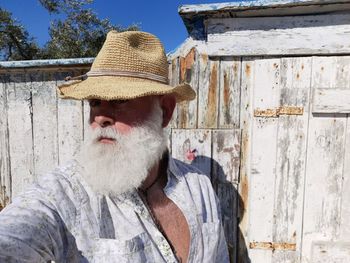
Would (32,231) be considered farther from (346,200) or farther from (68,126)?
(346,200)

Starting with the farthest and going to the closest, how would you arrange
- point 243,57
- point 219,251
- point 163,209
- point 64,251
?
point 243,57 → point 219,251 → point 163,209 → point 64,251

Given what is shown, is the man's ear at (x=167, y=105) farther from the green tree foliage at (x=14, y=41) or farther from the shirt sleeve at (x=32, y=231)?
the green tree foliage at (x=14, y=41)

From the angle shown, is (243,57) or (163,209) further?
(243,57)

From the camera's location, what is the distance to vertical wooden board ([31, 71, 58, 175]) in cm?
214

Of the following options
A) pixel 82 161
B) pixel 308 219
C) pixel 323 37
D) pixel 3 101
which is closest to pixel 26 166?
pixel 3 101

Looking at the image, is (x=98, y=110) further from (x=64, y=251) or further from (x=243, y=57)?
(x=243, y=57)

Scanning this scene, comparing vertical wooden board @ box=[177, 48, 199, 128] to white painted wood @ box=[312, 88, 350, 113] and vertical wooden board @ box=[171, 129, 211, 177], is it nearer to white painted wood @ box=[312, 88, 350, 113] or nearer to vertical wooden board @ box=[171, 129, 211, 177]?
vertical wooden board @ box=[171, 129, 211, 177]

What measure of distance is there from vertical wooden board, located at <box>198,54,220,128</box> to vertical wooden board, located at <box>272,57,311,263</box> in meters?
0.43

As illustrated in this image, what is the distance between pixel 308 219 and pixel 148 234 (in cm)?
125

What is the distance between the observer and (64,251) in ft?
3.66

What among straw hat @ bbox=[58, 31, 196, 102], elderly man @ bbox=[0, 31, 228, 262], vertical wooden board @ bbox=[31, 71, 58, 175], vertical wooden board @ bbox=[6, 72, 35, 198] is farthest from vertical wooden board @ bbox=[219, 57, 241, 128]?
vertical wooden board @ bbox=[6, 72, 35, 198]

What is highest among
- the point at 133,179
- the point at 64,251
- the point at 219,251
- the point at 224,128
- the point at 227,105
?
the point at 227,105

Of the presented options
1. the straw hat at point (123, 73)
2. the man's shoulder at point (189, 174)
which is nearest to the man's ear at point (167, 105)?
the straw hat at point (123, 73)

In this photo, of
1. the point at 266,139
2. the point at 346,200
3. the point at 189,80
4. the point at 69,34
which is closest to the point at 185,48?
the point at 189,80
